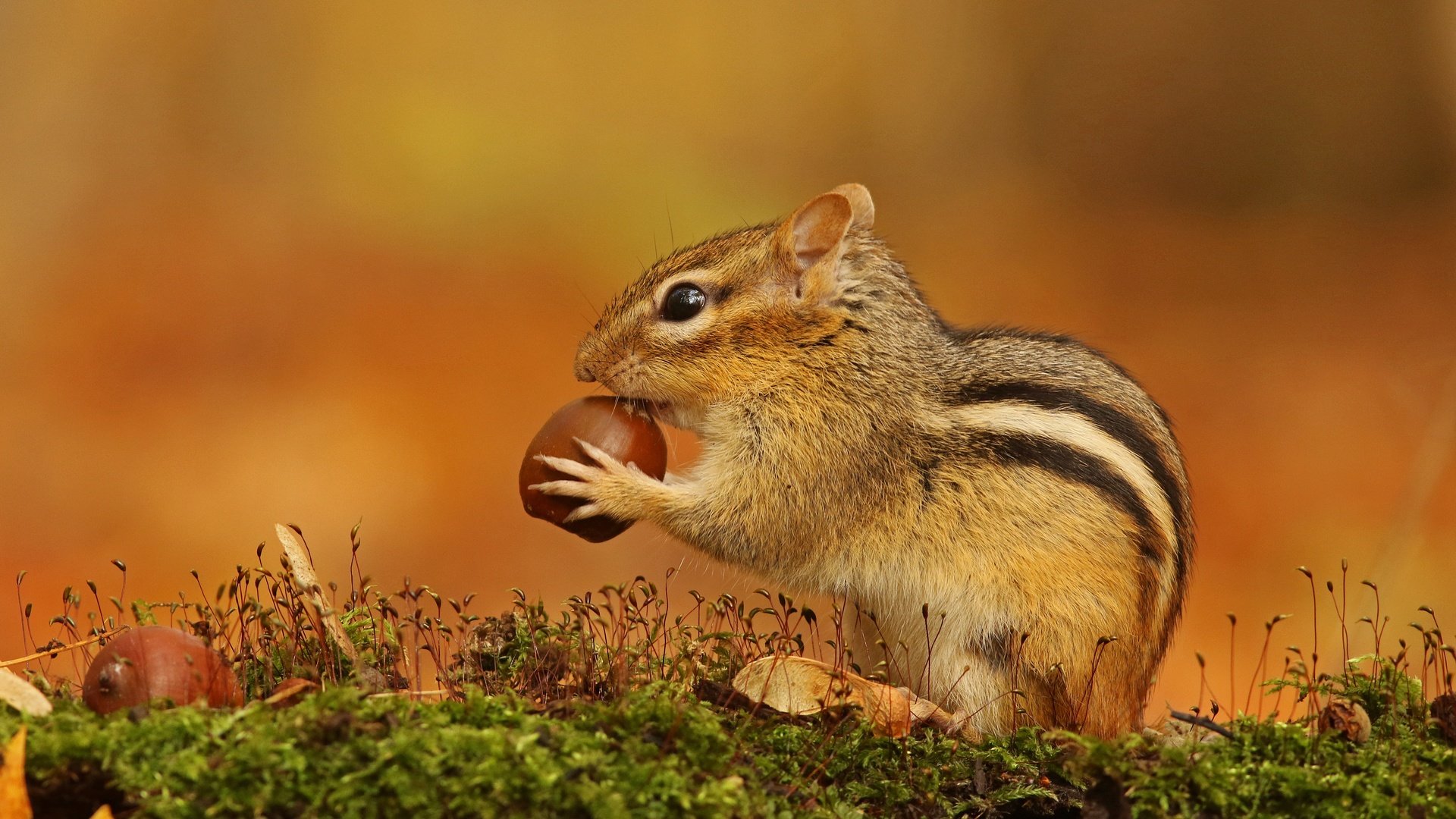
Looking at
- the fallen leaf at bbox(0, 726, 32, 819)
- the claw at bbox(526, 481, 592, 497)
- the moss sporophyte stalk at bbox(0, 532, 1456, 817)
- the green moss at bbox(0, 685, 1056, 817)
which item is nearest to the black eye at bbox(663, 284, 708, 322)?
the claw at bbox(526, 481, 592, 497)

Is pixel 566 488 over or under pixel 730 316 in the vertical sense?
under

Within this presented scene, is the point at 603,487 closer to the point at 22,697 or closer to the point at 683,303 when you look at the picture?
the point at 683,303

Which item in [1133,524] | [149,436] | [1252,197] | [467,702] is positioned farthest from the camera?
[1252,197]

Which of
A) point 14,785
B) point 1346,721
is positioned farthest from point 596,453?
point 1346,721

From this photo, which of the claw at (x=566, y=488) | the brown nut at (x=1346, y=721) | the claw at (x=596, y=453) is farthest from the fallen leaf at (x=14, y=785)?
the brown nut at (x=1346, y=721)

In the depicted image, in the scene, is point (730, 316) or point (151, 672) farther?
point (730, 316)

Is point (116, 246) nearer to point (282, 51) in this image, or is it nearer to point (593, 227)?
point (282, 51)

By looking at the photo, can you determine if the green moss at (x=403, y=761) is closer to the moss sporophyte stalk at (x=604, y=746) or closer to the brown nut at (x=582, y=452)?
the moss sporophyte stalk at (x=604, y=746)

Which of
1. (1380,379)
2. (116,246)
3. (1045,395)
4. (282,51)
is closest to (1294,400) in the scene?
(1380,379)
